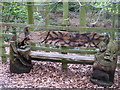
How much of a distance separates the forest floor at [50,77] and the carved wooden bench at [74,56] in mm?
182

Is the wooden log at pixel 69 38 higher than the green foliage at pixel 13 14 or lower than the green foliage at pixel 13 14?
lower

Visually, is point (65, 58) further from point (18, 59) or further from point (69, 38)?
point (18, 59)

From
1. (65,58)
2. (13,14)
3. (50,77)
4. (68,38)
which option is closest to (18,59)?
(50,77)

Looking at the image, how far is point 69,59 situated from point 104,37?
41.2 inches

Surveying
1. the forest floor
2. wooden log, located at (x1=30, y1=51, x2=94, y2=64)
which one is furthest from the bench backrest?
the forest floor

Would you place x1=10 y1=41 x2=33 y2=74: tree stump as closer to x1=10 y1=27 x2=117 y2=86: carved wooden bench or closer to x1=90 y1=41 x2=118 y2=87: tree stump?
x1=10 y1=27 x2=117 y2=86: carved wooden bench

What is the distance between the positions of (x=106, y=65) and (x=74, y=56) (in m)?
0.93

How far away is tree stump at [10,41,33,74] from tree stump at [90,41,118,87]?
187cm

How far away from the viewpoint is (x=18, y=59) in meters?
4.05

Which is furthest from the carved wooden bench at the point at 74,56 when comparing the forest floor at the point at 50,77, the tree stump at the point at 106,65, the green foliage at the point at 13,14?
the green foliage at the point at 13,14

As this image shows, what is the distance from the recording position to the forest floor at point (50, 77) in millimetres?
3479

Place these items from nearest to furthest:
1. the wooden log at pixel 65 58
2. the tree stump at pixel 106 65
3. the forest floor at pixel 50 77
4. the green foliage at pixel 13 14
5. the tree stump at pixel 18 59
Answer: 1. the tree stump at pixel 106 65
2. the forest floor at pixel 50 77
3. the wooden log at pixel 65 58
4. the tree stump at pixel 18 59
5. the green foliage at pixel 13 14

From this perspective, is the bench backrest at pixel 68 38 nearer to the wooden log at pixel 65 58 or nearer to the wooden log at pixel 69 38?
the wooden log at pixel 69 38

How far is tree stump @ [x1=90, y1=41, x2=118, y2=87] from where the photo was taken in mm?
3326
